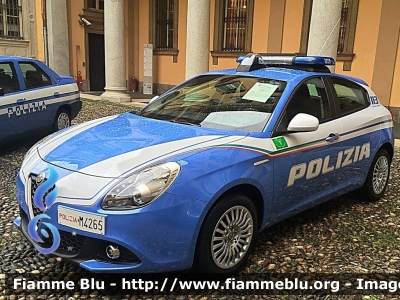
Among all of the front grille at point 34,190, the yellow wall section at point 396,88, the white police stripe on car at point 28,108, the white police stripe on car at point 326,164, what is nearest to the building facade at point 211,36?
the yellow wall section at point 396,88

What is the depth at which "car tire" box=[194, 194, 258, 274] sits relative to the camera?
112 inches

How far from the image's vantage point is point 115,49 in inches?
533

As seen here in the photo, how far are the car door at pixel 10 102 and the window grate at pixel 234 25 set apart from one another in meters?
9.23

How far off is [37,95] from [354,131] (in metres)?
4.99

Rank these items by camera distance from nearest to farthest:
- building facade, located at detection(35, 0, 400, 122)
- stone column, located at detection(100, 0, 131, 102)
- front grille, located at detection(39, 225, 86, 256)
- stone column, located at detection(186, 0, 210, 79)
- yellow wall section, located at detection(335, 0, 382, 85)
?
front grille, located at detection(39, 225, 86, 256) < stone column, located at detection(186, 0, 210, 79) < building facade, located at detection(35, 0, 400, 122) < yellow wall section, located at detection(335, 0, 382, 85) < stone column, located at detection(100, 0, 131, 102)

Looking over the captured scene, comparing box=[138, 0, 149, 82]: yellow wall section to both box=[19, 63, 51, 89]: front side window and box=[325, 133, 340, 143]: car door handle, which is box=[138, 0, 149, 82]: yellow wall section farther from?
box=[325, 133, 340, 143]: car door handle

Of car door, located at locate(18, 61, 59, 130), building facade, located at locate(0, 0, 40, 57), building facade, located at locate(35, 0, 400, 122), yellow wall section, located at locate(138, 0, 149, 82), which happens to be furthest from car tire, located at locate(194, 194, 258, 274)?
building facade, located at locate(0, 0, 40, 57)

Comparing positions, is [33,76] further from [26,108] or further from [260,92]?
[260,92]

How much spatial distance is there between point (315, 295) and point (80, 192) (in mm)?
1808

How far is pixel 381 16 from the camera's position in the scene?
11.2 m

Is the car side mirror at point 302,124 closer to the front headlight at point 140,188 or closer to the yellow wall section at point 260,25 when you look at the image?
the front headlight at point 140,188

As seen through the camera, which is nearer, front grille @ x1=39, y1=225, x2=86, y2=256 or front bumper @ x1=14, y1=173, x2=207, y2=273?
front bumper @ x1=14, y1=173, x2=207, y2=273

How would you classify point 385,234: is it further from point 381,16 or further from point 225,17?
point 225,17

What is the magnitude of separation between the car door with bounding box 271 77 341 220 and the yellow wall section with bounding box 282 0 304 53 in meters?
9.46
